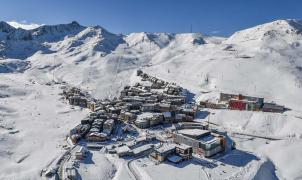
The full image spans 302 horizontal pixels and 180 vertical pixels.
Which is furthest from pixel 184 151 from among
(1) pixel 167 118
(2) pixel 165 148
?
(1) pixel 167 118

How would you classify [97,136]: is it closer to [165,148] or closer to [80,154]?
[80,154]

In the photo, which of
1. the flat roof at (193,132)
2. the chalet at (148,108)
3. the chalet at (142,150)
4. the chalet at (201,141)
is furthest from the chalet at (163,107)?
the chalet at (142,150)

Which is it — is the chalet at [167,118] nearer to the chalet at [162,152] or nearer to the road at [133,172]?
the chalet at [162,152]

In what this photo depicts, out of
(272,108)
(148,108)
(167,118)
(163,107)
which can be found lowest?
(167,118)

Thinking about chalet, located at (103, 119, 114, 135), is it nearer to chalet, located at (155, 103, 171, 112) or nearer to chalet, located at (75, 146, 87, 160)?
chalet, located at (75, 146, 87, 160)

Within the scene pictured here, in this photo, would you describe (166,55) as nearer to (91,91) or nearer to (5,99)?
(91,91)
